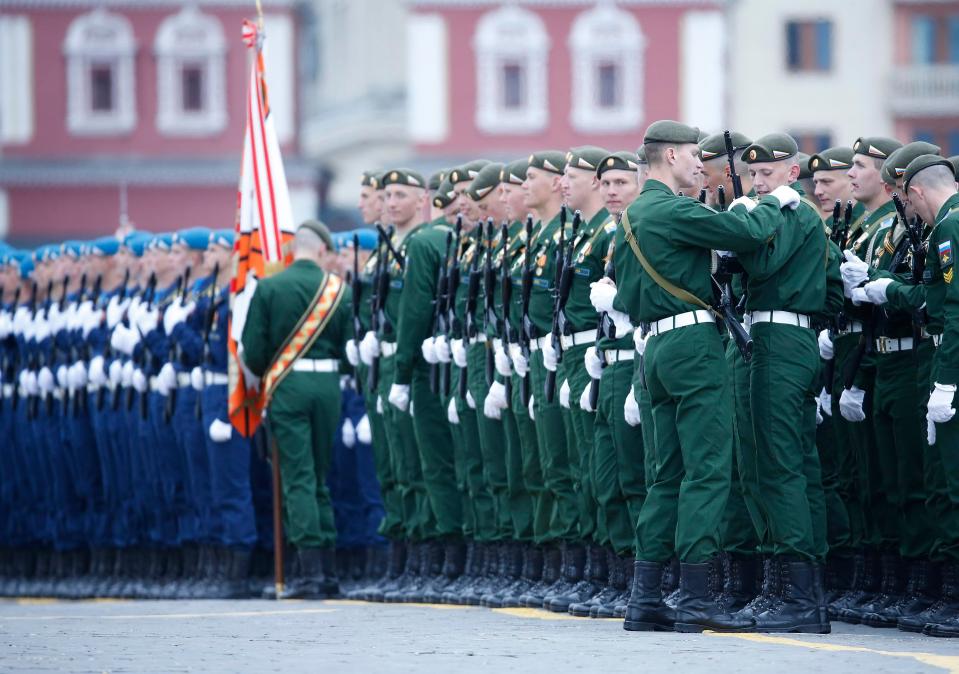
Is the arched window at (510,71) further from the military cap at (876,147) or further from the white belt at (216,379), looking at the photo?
the military cap at (876,147)

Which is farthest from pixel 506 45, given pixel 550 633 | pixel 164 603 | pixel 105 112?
pixel 550 633

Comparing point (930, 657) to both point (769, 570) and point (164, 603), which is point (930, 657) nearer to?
point (769, 570)

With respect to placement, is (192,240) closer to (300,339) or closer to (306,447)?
(300,339)

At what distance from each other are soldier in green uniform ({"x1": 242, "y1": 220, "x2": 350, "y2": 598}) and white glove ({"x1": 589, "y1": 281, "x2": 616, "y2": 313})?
3.58 m

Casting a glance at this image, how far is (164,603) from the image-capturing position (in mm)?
15305

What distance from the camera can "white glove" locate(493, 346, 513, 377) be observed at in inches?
535

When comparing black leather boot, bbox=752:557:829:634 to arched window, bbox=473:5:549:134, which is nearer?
black leather boot, bbox=752:557:829:634

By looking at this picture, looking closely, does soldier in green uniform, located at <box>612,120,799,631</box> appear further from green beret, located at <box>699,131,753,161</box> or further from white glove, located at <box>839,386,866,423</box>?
white glove, located at <box>839,386,866,423</box>

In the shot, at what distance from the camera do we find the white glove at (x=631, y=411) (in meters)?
11.9

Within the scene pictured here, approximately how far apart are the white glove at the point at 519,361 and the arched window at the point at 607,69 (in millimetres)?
49452

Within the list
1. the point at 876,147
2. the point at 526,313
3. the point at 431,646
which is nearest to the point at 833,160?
the point at 876,147

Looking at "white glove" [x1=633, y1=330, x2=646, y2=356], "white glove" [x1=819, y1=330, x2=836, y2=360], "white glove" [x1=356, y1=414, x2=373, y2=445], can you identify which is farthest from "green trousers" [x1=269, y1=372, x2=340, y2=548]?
"white glove" [x1=819, y1=330, x2=836, y2=360]

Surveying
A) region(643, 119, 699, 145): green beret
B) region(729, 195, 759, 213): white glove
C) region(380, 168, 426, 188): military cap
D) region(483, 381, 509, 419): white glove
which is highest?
region(380, 168, 426, 188): military cap

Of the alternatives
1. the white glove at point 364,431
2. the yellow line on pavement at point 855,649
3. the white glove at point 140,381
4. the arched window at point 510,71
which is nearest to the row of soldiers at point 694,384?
the yellow line on pavement at point 855,649
